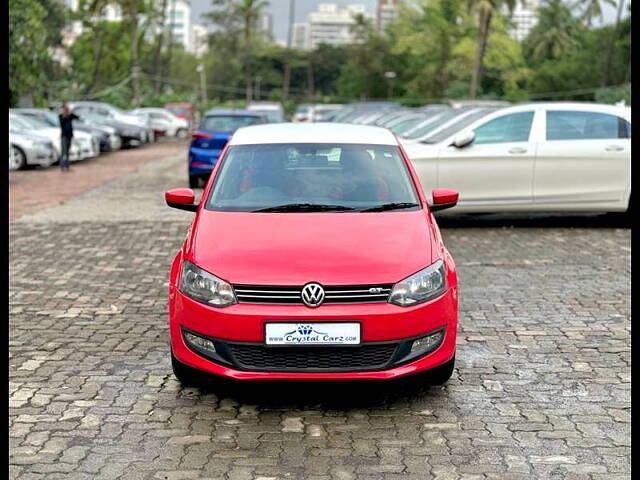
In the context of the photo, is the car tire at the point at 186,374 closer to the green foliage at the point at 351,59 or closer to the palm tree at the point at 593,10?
the green foliage at the point at 351,59

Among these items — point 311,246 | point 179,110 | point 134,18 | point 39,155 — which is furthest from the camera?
point 134,18

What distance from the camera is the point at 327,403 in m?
5.60

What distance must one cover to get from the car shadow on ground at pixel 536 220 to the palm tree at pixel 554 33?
84346 mm

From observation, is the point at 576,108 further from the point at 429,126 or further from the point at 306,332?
the point at 306,332

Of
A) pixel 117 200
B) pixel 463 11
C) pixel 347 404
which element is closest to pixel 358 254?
pixel 347 404

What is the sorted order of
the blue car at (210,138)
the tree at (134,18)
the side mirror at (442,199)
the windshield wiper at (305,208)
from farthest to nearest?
1. the tree at (134,18)
2. the blue car at (210,138)
3. the side mirror at (442,199)
4. the windshield wiper at (305,208)

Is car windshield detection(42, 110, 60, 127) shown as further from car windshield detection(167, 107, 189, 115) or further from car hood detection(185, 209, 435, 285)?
car hood detection(185, 209, 435, 285)

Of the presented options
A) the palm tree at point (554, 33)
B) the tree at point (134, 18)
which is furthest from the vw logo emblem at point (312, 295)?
the palm tree at point (554, 33)

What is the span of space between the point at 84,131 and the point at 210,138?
11.0 metres

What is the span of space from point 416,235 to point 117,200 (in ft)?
36.9

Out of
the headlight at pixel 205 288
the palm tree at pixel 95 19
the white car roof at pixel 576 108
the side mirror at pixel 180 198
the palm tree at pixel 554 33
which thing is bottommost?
the headlight at pixel 205 288

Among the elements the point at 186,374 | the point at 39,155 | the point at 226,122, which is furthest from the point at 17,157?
the point at 186,374

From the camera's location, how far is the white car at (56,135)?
2432 cm

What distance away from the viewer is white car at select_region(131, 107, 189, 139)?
4178 cm
